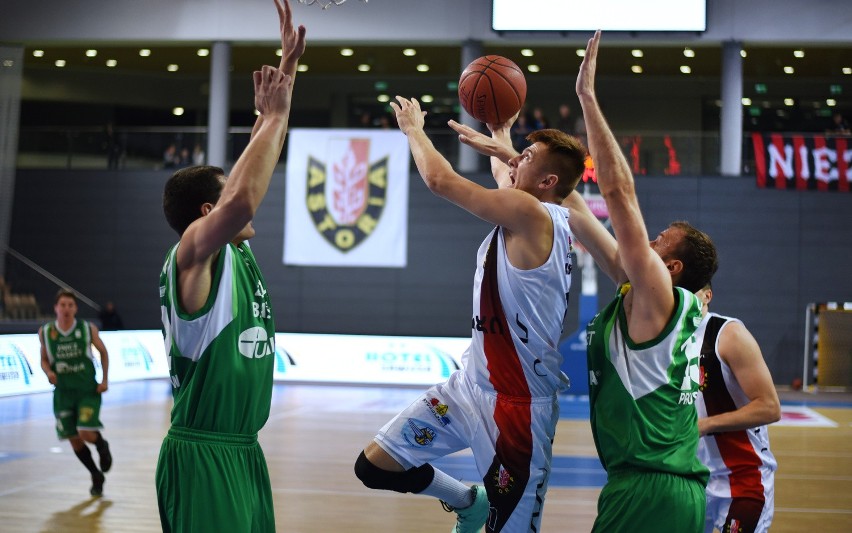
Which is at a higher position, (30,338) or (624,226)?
(624,226)

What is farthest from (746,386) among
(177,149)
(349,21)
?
(177,149)

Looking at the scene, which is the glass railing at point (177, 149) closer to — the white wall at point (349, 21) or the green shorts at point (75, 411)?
the white wall at point (349, 21)

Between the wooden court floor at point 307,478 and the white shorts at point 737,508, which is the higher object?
the white shorts at point 737,508

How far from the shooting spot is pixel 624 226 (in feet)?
9.71

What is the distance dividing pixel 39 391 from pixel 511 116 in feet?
38.9

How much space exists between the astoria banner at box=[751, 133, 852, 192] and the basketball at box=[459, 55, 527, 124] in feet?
48.6

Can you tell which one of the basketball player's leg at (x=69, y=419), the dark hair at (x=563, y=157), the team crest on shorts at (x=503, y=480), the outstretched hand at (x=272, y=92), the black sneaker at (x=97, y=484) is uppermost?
the outstretched hand at (x=272, y=92)

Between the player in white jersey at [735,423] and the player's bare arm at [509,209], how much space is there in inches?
28.7

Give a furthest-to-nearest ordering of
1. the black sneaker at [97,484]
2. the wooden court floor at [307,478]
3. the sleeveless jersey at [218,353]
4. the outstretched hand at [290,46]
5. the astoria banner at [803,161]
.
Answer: the astoria banner at [803,161]
the black sneaker at [97,484]
the wooden court floor at [307,478]
the outstretched hand at [290,46]
the sleeveless jersey at [218,353]

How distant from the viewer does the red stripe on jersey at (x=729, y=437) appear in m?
3.69

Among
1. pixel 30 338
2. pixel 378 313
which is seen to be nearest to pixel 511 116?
pixel 30 338

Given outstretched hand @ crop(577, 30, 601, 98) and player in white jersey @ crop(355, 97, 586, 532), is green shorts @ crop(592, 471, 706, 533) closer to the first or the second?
player in white jersey @ crop(355, 97, 586, 532)

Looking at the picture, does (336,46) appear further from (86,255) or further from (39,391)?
(39,391)

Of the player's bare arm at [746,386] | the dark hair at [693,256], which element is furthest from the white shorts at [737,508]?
the dark hair at [693,256]
